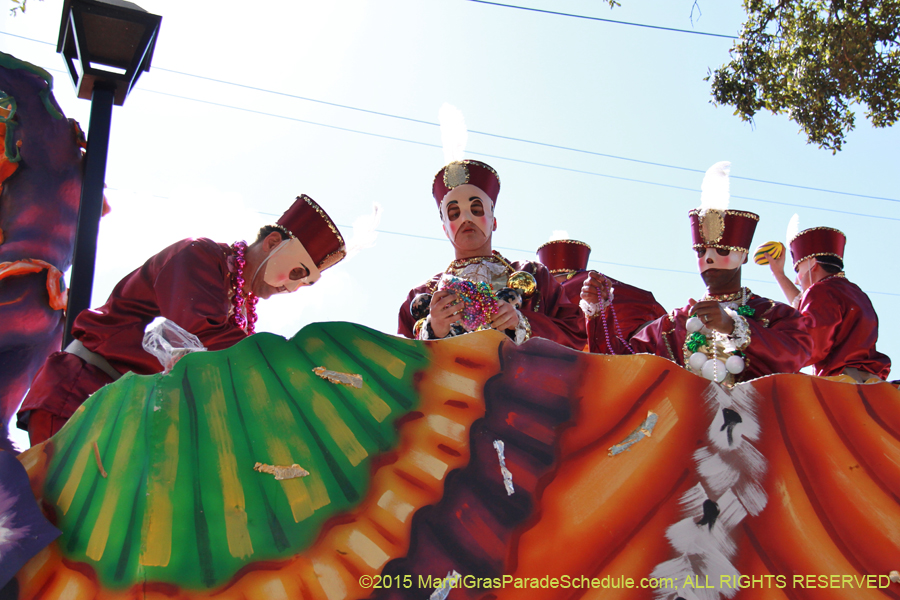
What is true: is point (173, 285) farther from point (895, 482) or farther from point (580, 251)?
point (580, 251)

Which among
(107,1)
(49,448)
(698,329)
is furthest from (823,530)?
(107,1)

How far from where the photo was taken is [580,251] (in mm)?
5039

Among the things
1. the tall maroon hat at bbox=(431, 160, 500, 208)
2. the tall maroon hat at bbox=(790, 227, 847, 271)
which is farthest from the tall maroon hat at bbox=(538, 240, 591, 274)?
the tall maroon hat at bbox=(431, 160, 500, 208)

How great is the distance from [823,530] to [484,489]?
74cm

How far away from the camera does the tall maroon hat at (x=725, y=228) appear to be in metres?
3.10

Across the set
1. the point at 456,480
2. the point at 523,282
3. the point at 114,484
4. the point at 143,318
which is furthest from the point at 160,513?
the point at 523,282

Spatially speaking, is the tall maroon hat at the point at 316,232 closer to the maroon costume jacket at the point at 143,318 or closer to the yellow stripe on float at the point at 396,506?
the maroon costume jacket at the point at 143,318

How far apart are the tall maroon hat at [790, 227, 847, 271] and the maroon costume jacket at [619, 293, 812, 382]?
3.99 ft

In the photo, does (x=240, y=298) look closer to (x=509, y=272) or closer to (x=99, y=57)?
(x=509, y=272)

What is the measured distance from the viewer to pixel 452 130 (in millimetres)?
3260

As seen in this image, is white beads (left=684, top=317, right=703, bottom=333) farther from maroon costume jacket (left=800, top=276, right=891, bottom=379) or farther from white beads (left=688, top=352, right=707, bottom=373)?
maroon costume jacket (left=800, top=276, right=891, bottom=379)

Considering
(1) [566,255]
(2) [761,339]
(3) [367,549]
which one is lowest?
(3) [367,549]

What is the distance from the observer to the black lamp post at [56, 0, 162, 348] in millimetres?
2971

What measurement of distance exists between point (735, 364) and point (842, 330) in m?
1.56
